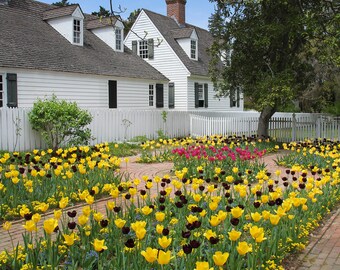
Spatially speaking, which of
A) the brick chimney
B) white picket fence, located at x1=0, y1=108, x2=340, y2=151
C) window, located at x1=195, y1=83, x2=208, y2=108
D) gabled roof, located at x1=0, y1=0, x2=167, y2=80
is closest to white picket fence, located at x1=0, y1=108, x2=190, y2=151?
white picket fence, located at x1=0, y1=108, x2=340, y2=151

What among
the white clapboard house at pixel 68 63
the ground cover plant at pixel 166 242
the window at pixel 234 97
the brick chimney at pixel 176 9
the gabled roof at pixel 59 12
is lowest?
the ground cover plant at pixel 166 242

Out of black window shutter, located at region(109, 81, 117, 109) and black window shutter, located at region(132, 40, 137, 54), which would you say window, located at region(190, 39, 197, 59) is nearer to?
black window shutter, located at region(132, 40, 137, 54)

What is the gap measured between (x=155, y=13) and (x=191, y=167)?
908 inches

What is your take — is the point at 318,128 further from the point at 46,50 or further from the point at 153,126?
the point at 46,50

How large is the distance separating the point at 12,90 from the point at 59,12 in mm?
6894

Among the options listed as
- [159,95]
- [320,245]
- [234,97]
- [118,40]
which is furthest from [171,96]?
[320,245]

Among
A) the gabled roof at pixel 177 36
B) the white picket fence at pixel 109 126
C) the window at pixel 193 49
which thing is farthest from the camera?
the window at pixel 193 49

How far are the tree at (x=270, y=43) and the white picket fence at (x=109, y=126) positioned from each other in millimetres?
4301

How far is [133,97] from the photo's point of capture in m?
25.2

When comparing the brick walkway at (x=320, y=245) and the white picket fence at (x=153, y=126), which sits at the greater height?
the white picket fence at (x=153, y=126)

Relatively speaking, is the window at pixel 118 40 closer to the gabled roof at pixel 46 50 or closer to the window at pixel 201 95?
the gabled roof at pixel 46 50

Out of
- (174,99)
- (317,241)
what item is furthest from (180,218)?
(174,99)

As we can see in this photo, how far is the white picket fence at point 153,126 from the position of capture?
52.8 ft

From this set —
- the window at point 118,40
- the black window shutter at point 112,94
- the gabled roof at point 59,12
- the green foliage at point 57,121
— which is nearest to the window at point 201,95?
the window at point 118,40
